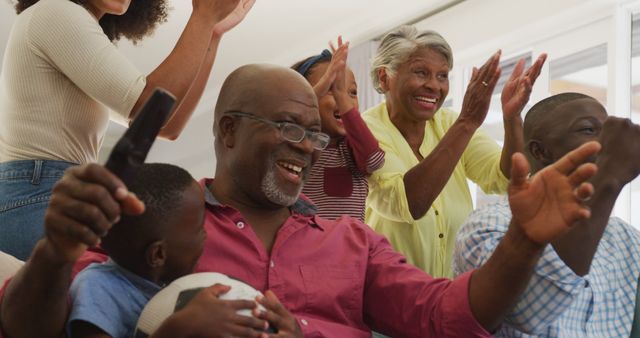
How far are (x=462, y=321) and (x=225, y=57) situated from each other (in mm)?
7137

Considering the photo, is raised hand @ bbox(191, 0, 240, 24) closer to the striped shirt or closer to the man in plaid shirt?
the striped shirt

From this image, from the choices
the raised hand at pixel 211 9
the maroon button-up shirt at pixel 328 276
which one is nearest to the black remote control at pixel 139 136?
the maroon button-up shirt at pixel 328 276

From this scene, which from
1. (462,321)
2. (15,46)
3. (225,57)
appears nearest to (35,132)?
(15,46)

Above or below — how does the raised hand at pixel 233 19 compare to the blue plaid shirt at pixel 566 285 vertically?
above

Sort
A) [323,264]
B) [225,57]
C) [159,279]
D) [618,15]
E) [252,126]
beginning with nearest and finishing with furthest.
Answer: [159,279] < [323,264] < [252,126] < [618,15] < [225,57]

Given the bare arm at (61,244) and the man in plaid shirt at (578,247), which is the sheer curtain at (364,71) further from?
the bare arm at (61,244)

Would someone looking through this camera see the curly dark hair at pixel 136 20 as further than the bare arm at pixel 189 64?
Yes

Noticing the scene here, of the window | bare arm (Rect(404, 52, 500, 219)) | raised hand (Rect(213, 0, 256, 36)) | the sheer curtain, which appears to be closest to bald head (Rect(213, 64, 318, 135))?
raised hand (Rect(213, 0, 256, 36))

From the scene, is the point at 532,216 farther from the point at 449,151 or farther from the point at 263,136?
the point at 449,151

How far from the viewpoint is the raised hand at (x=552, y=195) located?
144cm

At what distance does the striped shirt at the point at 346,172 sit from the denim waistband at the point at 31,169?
2.77 ft

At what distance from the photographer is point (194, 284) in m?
1.53

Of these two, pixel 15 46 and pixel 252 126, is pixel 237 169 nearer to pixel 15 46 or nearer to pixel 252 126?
pixel 252 126

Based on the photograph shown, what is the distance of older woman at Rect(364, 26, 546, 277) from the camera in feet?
8.55
